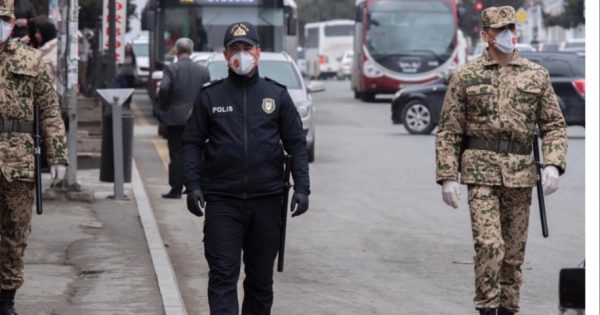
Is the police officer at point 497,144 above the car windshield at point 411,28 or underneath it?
underneath

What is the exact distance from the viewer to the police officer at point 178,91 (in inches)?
663

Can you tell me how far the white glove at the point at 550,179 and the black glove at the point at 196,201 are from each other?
6.33 feet

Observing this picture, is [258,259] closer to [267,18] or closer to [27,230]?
[27,230]

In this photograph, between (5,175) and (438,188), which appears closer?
(5,175)

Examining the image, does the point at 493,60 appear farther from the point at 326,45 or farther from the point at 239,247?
the point at 326,45

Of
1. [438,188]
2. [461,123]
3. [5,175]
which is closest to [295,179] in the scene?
[461,123]

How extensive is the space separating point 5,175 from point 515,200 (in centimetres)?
285

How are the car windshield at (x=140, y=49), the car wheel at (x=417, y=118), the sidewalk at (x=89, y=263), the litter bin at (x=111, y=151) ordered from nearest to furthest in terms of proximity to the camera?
the sidewalk at (x=89, y=263) < the litter bin at (x=111, y=151) < the car wheel at (x=417, y=118) < the car windshield at (x=140, y=49)

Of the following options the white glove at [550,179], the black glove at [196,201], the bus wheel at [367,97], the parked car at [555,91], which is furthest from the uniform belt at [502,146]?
the bus wheel at [367,97]

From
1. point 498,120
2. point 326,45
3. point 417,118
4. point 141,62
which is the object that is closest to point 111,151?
point 498,120

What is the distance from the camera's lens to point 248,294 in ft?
27.2

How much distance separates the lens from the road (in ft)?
35.6

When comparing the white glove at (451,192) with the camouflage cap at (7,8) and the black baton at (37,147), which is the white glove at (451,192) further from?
the camouflage cap at (7,8)

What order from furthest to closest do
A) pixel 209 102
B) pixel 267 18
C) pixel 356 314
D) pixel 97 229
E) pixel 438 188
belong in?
pixel 267 18
pixel 438 188
pixel 97 229
pixel 356 314
pixel 209 102
